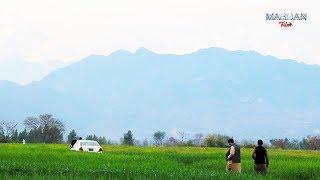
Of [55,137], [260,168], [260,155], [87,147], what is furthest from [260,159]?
[55,137]

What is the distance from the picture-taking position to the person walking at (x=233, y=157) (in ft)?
78.3

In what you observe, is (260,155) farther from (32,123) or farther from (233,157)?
(32,123)

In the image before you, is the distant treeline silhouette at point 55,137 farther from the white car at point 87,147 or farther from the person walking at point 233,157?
the person walking at point 233,157

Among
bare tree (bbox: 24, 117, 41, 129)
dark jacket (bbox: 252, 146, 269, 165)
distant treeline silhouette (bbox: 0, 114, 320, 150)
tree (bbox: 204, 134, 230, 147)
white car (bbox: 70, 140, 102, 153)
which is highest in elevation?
bare tree (bbox: 24, 117, 41, 129)

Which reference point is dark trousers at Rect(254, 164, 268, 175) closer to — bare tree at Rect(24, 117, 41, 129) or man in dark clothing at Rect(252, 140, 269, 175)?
man in dark clothing at Rect(252, 140, 269, 175)

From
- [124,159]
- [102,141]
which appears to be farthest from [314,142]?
[124,159]

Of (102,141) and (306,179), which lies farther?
(102,141)

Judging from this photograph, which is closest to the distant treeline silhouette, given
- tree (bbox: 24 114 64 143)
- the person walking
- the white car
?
tree (bbox: 24 114 64 143)

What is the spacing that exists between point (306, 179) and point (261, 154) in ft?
14.1

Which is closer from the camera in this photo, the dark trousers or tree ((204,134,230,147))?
the dark trousers

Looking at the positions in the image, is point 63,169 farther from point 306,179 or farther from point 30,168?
point 306,179

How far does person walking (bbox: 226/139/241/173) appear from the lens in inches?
939

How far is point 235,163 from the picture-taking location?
24.3m

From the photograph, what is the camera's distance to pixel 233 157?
79.3 ft
